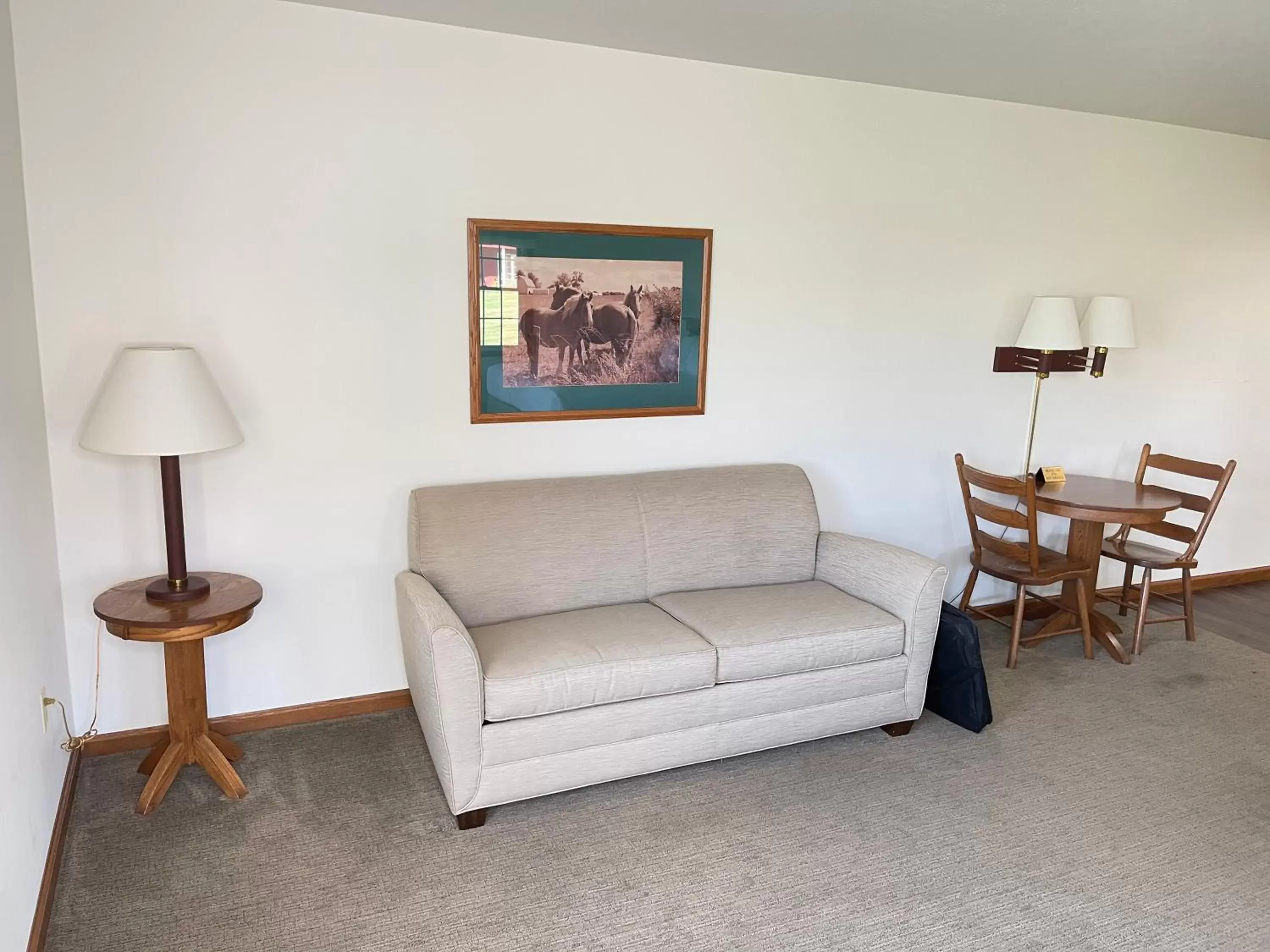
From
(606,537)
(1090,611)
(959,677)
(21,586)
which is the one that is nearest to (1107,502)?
(1090,611)

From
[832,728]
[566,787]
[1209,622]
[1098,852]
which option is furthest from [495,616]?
[1209,622]

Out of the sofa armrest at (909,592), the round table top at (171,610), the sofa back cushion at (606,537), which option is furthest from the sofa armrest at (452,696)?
the sofa armrest at (909,592)

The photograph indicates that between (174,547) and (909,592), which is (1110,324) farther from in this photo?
(174,547)

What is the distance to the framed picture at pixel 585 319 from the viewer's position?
10.0 feet

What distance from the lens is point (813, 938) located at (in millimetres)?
2051

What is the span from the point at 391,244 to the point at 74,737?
1.87 m

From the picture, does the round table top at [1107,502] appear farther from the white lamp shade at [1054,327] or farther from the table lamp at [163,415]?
the table lamp at [163,415]

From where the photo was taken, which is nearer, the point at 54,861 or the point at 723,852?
the point at 54,861

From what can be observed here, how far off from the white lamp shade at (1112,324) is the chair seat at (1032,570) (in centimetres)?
99

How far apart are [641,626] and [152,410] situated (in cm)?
155

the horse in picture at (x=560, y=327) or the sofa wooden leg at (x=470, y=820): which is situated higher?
the horse in picture at (x=560, y=327)

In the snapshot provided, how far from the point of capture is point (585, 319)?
3209 millimetres

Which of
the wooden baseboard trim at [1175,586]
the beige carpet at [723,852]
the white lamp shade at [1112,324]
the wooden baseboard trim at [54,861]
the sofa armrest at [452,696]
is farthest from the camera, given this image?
the wooden baseboard trim at [1175,586]

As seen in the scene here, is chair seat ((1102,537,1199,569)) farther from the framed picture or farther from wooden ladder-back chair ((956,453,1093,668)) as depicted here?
the framed picture
